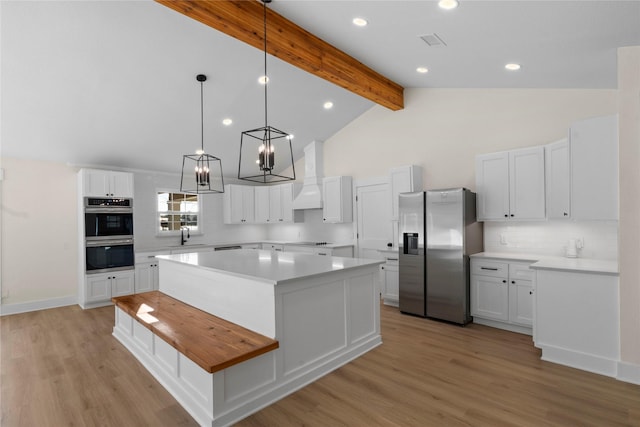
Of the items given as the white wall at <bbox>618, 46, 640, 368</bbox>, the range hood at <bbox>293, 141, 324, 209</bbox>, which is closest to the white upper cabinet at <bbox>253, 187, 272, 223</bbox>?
the range hood at <bbox>293, 141, 324, 209</bbox>

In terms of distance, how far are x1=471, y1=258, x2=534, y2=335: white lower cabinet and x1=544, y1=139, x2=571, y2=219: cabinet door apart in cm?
68

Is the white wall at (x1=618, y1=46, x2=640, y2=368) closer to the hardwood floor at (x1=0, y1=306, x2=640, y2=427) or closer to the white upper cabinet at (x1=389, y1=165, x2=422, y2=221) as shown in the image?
the hardwood floor at (x1=0, y1=306, x2=640, y2=427)

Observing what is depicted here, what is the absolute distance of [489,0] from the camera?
7.90ft

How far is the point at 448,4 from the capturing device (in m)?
2.55

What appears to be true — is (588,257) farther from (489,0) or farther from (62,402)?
(62,402)

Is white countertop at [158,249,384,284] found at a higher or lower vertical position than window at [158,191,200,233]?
lower

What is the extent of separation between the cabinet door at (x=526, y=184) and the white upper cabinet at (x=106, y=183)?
234 inches

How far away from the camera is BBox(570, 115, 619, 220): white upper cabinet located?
9.87ft

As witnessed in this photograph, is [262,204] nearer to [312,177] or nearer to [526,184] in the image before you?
[312,177]

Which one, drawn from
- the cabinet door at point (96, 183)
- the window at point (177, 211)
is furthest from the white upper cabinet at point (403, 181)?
the cabinet door at point (96, 183)

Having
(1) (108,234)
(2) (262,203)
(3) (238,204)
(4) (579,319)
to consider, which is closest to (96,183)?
(1) (108,234)

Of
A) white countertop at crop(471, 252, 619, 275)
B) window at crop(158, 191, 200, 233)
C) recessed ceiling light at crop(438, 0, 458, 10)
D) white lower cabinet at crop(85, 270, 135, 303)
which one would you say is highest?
recessed ceiling light at crop(438, 0, 458, 10)

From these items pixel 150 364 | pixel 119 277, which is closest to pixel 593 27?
pixel 150 364

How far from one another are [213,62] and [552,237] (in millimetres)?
4721
